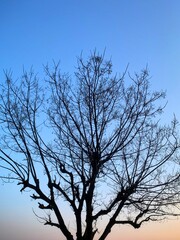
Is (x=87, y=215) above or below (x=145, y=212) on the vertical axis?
below

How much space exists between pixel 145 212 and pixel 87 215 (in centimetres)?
234

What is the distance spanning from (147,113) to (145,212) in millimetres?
3682

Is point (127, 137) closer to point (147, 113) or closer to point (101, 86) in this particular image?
point (147, 113)

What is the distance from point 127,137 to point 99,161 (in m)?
1.33

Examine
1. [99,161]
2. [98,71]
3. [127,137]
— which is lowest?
[99,161]

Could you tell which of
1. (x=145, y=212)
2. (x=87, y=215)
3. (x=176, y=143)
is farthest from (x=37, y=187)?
(x=176, y=143)

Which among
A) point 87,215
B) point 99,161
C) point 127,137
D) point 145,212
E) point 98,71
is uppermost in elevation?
point 98,71

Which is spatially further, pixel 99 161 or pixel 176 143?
pixel 176 143

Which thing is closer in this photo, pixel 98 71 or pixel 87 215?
pixel 87 215

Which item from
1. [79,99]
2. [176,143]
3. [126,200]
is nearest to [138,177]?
[126,200]

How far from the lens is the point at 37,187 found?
11.8 metres

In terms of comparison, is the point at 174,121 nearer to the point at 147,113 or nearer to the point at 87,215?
the point at 147,113

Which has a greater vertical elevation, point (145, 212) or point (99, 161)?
point (99, 161)

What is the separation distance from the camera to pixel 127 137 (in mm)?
12383
